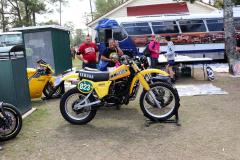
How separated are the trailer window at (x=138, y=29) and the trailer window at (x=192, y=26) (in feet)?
6.61

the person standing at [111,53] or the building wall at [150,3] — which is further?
the building wall at [150,3]

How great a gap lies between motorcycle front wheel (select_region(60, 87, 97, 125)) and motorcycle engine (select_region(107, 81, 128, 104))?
1.28 ft

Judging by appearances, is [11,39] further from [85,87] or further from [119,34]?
[85,87]

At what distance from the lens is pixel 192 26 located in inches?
590

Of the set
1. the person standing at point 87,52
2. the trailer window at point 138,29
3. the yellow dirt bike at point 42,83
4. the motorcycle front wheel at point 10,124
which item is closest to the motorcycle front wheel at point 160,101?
the motorcycle front wheel at point 10,124

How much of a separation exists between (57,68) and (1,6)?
98.5ft

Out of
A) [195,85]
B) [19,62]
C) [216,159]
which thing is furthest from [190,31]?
[216,159]

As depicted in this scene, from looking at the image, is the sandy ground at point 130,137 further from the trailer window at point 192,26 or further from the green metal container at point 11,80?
the trailer window at point 192,26

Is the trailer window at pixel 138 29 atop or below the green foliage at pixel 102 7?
below

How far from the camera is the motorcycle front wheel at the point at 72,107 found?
5039mm

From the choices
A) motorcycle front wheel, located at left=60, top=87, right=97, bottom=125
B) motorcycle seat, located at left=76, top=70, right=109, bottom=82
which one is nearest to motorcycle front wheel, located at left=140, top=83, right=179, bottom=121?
motorcycle seat, located at left=76, top=70, right=109, bottom=82

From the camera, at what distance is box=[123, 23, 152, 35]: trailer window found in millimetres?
14953

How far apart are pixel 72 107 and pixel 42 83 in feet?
8.57

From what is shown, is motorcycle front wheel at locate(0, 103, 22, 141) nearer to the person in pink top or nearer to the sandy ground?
the sandy ground
